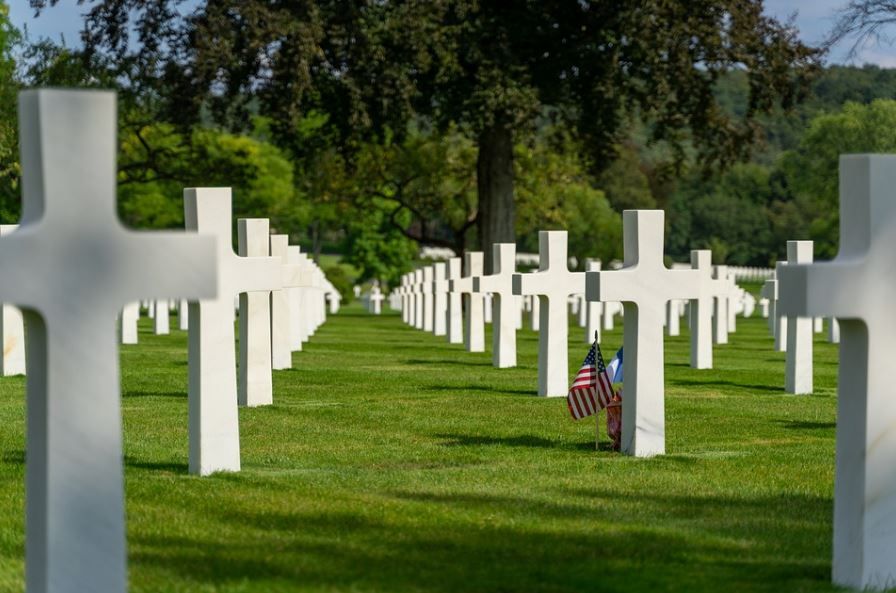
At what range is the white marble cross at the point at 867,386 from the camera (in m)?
7.32

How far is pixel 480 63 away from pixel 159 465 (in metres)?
26.4

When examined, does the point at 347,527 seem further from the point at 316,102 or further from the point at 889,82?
the point at 889,82

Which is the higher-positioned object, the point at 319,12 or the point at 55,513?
the point at 319,12

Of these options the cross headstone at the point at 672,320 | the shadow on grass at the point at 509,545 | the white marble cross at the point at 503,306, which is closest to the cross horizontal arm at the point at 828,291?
the shadow on grass at the point at 509,545

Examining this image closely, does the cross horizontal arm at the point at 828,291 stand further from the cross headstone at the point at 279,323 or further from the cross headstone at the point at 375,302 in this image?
the cross headstone at the point at 375,302

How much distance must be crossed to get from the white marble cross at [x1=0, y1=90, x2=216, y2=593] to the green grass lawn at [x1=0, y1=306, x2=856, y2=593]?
1062mm

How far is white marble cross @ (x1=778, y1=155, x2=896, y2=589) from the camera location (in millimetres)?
7324

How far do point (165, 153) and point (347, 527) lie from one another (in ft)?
131

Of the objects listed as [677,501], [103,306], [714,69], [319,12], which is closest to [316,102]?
[319,12]

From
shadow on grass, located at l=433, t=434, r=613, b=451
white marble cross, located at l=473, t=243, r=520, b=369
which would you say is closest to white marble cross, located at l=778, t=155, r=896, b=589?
shadow on grass, located at l=433, t=434, r=613, b=451

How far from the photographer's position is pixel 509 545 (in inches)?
326

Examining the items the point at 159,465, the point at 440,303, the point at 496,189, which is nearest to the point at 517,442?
the point at 159,465

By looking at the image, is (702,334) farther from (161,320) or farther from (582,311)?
(582,311)

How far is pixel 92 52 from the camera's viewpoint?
39.1 metres
